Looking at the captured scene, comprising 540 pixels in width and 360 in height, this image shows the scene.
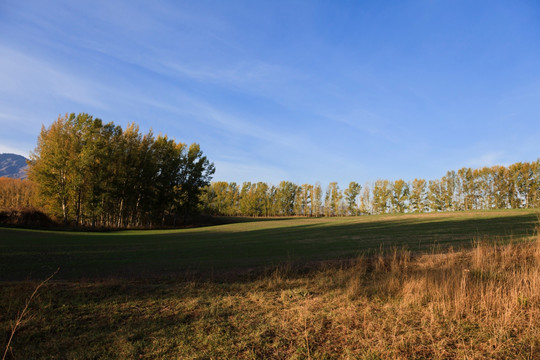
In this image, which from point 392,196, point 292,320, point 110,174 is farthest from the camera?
point 392,196

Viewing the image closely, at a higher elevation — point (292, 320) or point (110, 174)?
point (110, 174)

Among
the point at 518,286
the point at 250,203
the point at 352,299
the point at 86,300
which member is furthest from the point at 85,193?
the point at 250,203

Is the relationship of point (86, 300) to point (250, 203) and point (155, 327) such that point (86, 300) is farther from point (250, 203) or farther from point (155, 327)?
point (250, 203)

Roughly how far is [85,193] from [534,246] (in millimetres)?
44539

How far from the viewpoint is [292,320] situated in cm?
544

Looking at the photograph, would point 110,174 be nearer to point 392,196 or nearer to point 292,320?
point 292,320

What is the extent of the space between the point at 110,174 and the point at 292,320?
139 feet

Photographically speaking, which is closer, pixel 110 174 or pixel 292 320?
pixel 292 320

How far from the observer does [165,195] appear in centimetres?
4975

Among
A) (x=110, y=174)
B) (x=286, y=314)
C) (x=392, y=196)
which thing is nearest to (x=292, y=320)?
(x=286, y=314)

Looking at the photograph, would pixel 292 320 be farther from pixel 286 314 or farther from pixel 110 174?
pixel 110 174

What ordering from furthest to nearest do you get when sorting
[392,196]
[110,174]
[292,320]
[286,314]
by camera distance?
[392,196]
[110,174]
[286,314]
[292,320]

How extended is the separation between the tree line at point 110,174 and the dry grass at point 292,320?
3512 cm

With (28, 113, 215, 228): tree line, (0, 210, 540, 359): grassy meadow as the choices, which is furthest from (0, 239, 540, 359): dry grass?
(28, 113, 215, 228): tree line
